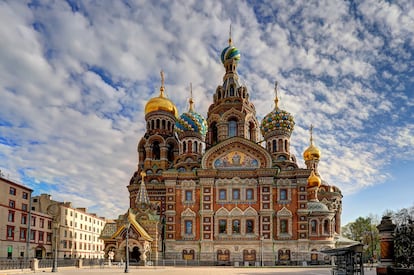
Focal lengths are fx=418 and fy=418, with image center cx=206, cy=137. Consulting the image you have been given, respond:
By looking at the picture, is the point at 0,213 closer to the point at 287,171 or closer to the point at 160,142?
the point at 160,142

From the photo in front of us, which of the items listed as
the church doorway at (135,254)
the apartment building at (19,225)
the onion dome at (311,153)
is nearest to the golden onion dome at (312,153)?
the onion dome at (311,153)

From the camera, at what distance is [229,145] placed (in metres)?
52.0

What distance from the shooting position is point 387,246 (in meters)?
23.7

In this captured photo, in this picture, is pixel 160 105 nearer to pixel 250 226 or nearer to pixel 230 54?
pixel 230 54

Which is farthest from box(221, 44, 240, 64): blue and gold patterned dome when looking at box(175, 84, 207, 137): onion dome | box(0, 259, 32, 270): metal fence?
box(0, 259, 32, 270): metal fence

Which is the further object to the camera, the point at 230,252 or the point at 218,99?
the point at 218,99

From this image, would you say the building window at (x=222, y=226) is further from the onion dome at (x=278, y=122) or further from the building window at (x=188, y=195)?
the onion dome at (x=278, y=122)

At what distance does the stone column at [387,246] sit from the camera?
77.0 ft

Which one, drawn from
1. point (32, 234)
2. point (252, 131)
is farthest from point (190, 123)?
point (32, 234)

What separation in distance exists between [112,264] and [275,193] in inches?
806

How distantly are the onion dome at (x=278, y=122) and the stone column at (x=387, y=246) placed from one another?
34264 mm

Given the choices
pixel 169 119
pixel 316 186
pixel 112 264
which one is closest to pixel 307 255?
pixel 316 186

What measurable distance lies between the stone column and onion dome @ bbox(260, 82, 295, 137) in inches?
1349

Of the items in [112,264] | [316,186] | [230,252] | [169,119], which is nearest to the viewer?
[112,264]
